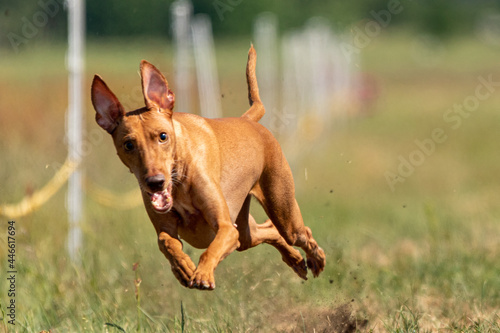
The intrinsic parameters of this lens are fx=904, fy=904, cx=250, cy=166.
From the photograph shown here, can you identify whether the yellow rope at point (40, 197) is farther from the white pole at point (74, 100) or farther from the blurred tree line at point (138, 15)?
the blurred tree line at point (138, 15)

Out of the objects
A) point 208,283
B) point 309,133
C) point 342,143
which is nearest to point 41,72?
point 208,283

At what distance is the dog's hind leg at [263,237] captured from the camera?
17.3 feet

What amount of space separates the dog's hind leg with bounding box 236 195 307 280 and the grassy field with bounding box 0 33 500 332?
223 mm

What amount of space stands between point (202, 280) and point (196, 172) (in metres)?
0.66

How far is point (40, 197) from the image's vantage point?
286 inches

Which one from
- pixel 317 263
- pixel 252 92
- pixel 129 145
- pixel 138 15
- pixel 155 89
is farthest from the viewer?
pixel 138 15

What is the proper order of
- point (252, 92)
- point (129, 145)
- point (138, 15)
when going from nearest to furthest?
point (129, 145) → point (252, 92) → point (138, 15)

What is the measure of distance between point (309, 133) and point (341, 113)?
867 centimetres

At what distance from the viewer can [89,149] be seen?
7941mm

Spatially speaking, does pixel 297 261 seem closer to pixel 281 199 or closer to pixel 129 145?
pixel 281 199

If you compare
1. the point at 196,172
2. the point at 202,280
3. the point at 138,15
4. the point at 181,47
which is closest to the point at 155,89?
the point at 196,172

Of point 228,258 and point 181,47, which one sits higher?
point 181,47

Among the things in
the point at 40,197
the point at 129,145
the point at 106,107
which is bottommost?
the point at 40,197

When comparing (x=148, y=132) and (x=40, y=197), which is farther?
(x=40, y=197)
